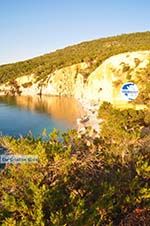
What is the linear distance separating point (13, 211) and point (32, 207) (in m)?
0.42

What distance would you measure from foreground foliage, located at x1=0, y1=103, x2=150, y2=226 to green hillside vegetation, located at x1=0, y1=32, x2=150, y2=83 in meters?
78.0

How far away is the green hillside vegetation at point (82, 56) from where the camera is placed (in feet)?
306

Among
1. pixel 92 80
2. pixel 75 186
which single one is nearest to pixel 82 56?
pixel 92 80

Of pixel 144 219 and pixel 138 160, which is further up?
pixel 138 160

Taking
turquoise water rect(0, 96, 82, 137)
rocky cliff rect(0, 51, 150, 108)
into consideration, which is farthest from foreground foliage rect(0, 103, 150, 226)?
rocky cliff rect(0, 51, 150, 108)

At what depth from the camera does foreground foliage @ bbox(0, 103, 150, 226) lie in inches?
316

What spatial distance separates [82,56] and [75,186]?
95.0m

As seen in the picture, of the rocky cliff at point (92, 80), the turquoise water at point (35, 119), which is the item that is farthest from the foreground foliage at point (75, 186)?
the rocky cliff at point (92, 80)

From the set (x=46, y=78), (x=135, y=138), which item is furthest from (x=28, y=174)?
(x=46, y=78)

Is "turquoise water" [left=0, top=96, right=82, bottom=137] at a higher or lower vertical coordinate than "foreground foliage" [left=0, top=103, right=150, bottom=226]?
lower

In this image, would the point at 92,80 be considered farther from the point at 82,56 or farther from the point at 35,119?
the point at 82,56

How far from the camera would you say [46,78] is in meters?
101

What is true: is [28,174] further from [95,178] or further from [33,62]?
[33,62]

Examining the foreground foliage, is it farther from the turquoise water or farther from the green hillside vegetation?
the green hillside vegetation
